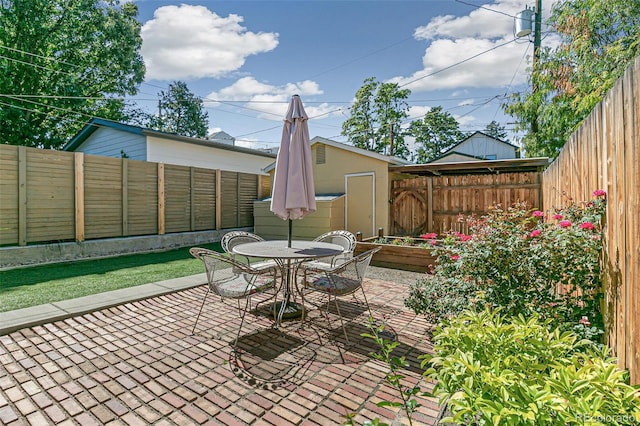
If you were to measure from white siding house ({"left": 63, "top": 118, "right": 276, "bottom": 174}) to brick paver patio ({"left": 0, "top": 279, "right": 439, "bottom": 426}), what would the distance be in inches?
366

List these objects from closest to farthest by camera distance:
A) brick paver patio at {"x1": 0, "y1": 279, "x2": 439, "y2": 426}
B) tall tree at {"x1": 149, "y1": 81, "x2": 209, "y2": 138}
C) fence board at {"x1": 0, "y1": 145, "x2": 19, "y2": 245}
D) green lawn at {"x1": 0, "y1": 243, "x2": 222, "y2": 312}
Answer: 1. brick paver patio at {"x1": 0, "y1": 279, "x2": 439, "y2": 426}
2. green lawn at {"x1": 0, "y1": 243, "x2": 222, "y2": 312}
3. fence board at {"x1": 0, "y1": 145, "x2": 19, "y2": 245}
4. tall tree at {"x1": 149, "y1": 81, "x2": 209, "y2": 138}

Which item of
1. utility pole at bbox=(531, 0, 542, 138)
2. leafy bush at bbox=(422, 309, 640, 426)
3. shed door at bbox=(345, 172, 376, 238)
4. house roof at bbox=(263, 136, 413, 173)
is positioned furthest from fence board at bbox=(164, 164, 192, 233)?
utility pole at bbox=(531, 0, 542, 138)

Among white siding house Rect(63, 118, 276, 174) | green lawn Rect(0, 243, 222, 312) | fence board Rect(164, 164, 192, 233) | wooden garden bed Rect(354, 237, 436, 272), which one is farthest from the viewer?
white siding house Rect(63, 118, 276, 174)

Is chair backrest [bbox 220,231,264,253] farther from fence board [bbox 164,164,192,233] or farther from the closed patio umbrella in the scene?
fence board [bbox 164,164,192,233]

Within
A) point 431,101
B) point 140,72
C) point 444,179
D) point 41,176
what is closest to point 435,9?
point 444,179

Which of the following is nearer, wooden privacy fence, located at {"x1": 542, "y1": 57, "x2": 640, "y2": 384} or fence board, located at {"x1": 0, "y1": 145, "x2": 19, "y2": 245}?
wooden privacy fence, located at {"x1": 542, "y1": 57, "x2": 640, "y2": 384}

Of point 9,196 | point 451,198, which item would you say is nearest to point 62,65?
point 9,196

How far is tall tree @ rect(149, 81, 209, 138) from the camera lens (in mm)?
31281

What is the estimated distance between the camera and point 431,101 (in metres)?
21.3

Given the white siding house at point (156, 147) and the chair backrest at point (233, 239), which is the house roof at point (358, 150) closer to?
the white siding house at point (156, 147)

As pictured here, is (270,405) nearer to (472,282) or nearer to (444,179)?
(472,282)

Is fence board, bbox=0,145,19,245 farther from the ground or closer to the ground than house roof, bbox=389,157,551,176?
closer to the ground

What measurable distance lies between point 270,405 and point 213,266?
66.8 inches

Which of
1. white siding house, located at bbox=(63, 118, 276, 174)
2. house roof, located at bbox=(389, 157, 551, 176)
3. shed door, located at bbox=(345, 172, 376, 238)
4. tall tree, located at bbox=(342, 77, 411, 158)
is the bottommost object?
shed door, located at bbox=(345, 172, 376, 238)
